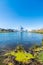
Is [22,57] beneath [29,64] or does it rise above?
above

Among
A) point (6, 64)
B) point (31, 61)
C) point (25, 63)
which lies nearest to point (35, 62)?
point (31, 61)

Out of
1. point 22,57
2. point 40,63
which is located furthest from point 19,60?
point 40,63

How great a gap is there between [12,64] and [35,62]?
147 inches

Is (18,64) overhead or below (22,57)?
below

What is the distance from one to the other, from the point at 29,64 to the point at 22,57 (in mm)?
1498

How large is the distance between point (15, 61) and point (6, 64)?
155 cm

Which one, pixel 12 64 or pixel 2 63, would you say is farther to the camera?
pixel 2 63

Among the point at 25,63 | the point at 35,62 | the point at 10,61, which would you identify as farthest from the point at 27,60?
the point at 10,61

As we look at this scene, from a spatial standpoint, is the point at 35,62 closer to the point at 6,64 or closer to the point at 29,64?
the point at 29,64

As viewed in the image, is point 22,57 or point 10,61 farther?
point 10,61

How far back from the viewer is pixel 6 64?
56.2ft

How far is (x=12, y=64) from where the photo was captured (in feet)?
54.1

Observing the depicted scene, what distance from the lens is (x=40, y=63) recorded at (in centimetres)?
1669

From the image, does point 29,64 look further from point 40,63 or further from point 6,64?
point 6,64
